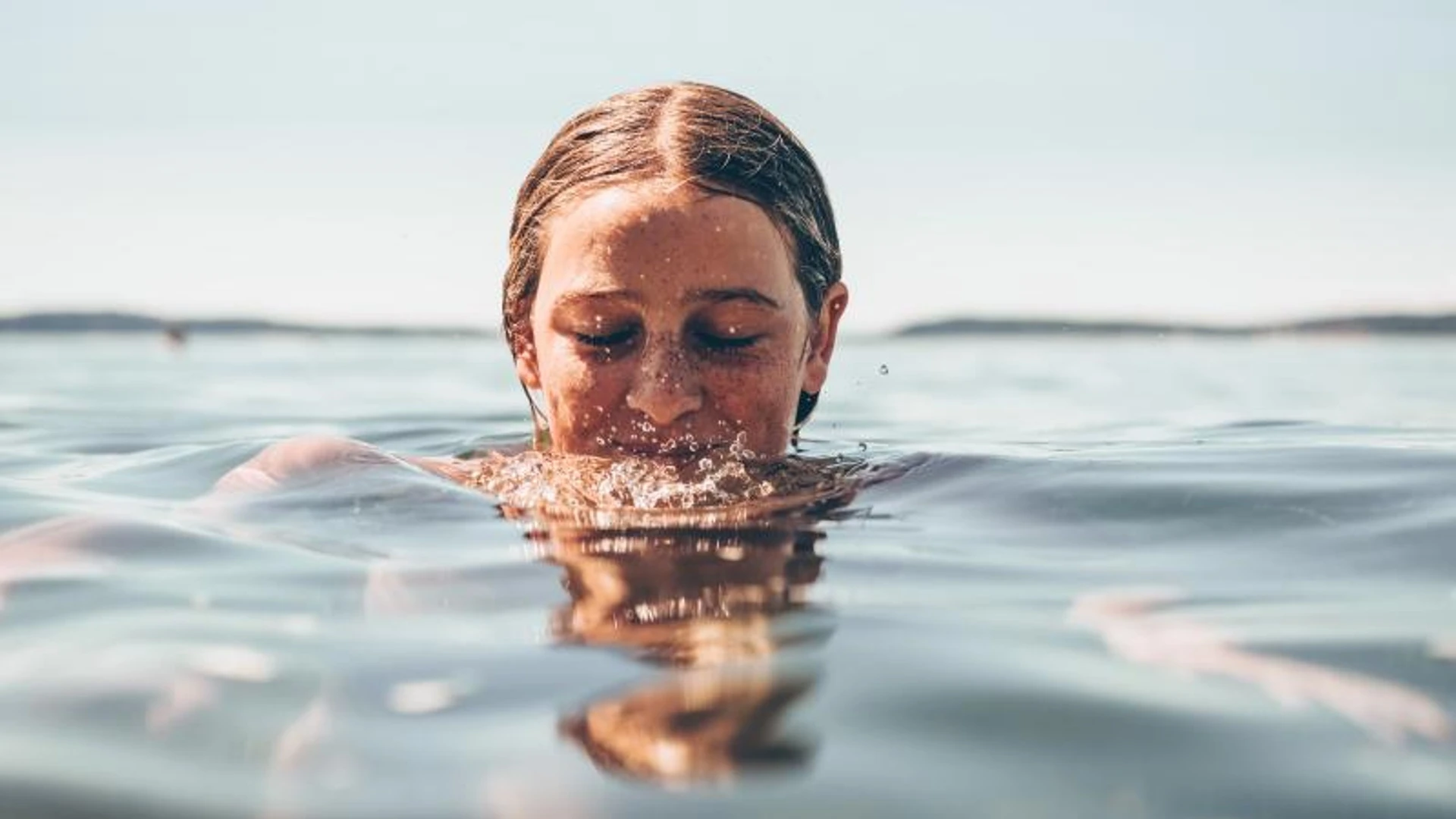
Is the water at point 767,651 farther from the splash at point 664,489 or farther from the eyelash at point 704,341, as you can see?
the eyelash at point 704,341

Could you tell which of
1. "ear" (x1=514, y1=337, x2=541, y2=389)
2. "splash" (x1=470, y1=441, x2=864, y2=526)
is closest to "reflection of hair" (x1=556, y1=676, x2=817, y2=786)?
"splash" (x1=470, y1=441, x2=864, y2=526)

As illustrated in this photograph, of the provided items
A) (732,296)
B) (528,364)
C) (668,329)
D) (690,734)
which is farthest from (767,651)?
(528,364)

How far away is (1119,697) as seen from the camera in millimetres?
1964

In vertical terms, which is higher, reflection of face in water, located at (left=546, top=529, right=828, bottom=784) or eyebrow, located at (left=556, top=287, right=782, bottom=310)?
eyebrow, located at (left=556, top=287, right=782, bottom=310)

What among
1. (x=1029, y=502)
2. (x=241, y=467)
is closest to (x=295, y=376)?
(x=241, y=467)

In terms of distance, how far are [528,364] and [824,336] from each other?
1.00 metres

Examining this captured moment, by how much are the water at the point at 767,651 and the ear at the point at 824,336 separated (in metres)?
0.47

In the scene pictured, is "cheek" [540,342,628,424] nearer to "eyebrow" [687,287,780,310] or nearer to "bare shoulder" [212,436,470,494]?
"eyebrow" [687,287,780,310]

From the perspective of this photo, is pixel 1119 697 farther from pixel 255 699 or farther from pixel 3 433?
pixel 3 433

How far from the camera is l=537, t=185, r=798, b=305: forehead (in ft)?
12.7

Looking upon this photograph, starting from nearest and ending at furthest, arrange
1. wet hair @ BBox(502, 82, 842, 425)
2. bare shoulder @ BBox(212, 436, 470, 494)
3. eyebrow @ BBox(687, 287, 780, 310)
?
eyebrow @ BBox(687, 287, 780, 310) → bare shoulder @ BBox(212, 436, 470, 494) → wet hair @ BBox(502, 82, 842, 425)

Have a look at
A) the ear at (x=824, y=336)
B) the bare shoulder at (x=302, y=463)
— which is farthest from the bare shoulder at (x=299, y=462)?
the ear at (x=824, y=336)

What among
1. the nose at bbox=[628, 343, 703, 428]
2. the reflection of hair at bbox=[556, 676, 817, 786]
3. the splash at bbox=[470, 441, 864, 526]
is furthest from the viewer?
the nose at bbox=[628, 343, 703, 428]

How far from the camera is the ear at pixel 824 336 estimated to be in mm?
4574
